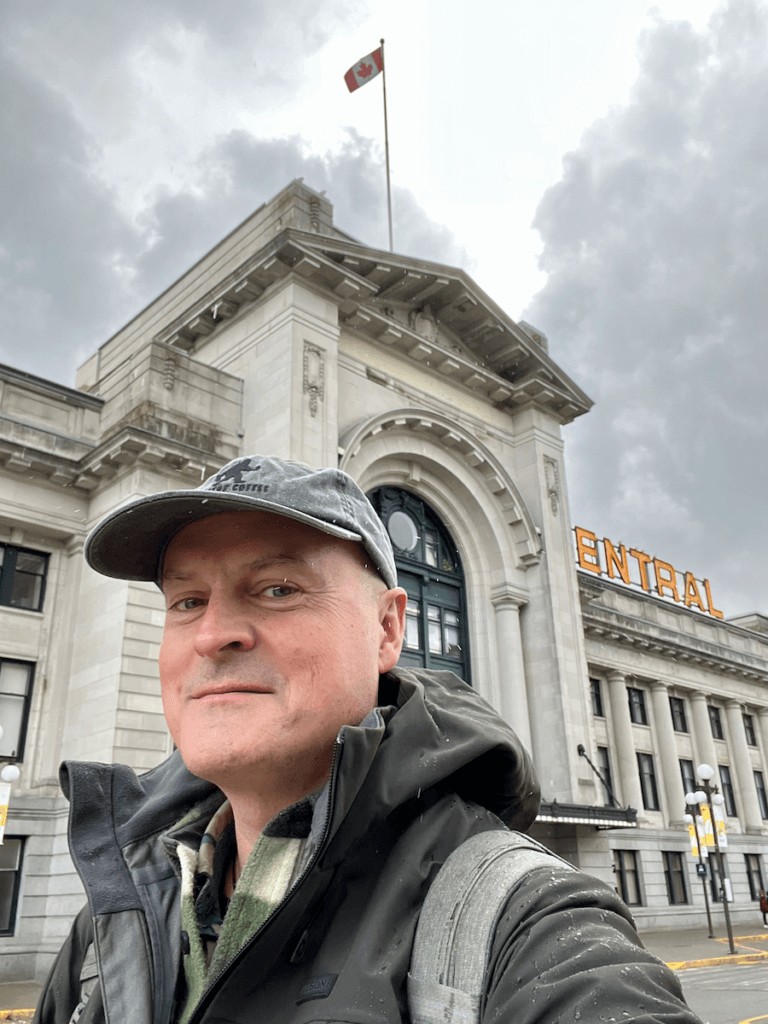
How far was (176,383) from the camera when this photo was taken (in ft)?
71.3

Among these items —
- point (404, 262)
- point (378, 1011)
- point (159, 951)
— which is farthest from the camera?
point (404, 262)

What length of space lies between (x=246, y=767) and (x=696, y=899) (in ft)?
128

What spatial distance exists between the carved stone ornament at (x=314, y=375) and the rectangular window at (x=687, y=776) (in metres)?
25.9

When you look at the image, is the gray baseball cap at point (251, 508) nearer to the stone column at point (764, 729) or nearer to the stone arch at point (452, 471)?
the stone arch at point (452, 471)

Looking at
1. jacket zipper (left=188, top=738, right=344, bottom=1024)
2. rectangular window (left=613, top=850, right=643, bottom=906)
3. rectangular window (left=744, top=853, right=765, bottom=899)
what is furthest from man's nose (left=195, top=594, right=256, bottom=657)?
rectangular window (left=744, top=853, right=765, bottom=899)

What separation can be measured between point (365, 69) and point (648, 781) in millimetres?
30682

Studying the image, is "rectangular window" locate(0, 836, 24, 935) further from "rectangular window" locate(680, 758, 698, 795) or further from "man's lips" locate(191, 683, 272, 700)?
"rectangular window" locate(680, 758, 698, 795)

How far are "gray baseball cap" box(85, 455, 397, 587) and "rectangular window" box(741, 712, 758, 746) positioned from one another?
4670 cm

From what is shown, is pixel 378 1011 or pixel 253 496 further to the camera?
pixel 253 496

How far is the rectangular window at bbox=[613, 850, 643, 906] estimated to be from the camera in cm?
3222

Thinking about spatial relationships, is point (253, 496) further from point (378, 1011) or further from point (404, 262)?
point (404, 262)

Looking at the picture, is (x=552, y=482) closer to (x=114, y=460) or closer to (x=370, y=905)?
(x=114, y=460)

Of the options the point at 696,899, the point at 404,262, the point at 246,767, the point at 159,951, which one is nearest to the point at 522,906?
the point at 246,767

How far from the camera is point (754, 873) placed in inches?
1550
